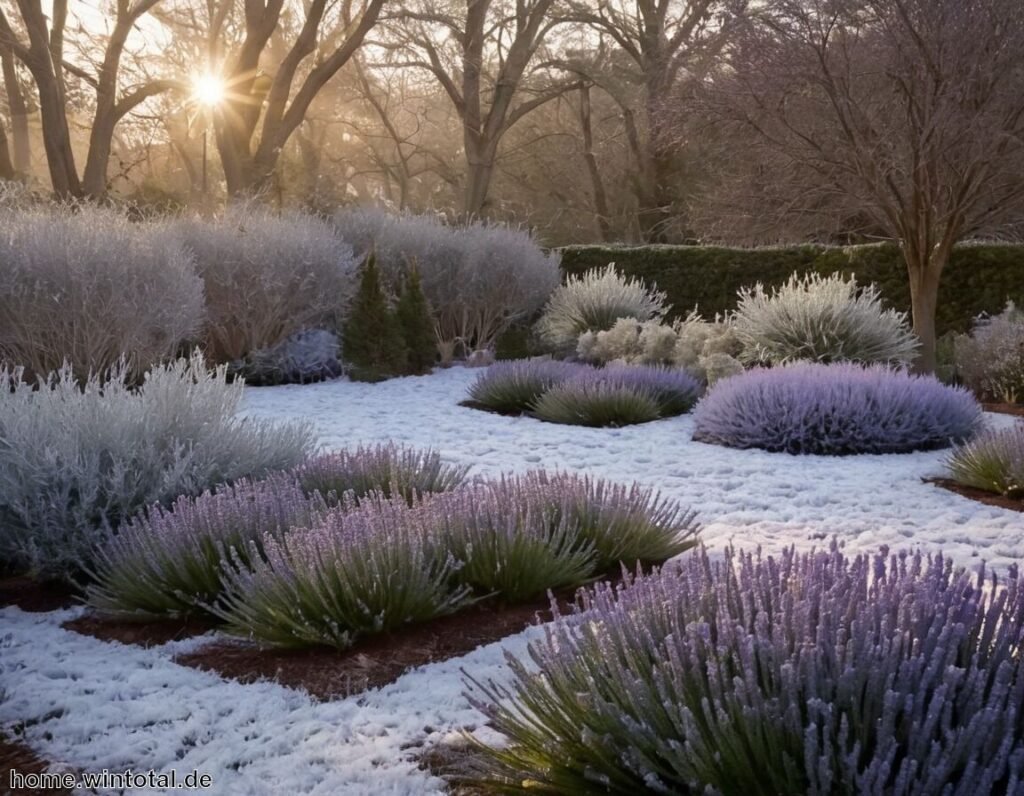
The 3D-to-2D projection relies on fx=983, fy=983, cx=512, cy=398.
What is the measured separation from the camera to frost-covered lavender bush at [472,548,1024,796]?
204 centimetres

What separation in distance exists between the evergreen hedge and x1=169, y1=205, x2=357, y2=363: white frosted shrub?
6.34m

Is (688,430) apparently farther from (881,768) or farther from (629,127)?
(629,127)

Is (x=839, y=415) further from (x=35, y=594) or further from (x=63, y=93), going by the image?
(x=63, y=93)

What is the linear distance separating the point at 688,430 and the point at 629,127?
20.9m

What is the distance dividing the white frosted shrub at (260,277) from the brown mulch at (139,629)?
787 cm

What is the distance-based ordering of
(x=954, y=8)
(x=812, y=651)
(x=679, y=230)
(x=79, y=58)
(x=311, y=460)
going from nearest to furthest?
(x=812, y=651) < (x=311, y=460) < (x=954, y=8) < (x=79, y=58) < (x=679, y=230)

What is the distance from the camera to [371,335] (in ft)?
40.8

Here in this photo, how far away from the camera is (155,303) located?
9859 millimetres

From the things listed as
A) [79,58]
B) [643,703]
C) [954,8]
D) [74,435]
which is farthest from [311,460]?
[79,58]

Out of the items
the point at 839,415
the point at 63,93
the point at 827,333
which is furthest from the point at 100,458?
the point at 63,93

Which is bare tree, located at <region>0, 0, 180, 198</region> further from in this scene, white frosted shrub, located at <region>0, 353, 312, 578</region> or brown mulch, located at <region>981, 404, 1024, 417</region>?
brown mulch, located at <region>981, 404, 1024, 417</region>

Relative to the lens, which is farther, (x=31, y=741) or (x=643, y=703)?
(x=31, y=741)

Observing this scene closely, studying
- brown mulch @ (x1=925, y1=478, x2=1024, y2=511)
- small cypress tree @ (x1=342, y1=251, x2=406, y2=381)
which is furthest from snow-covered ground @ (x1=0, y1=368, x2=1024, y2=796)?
small cypress tree @ (x1=342, y1=251, x2=406, y2=381)

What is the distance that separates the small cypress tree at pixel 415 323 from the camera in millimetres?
12898
